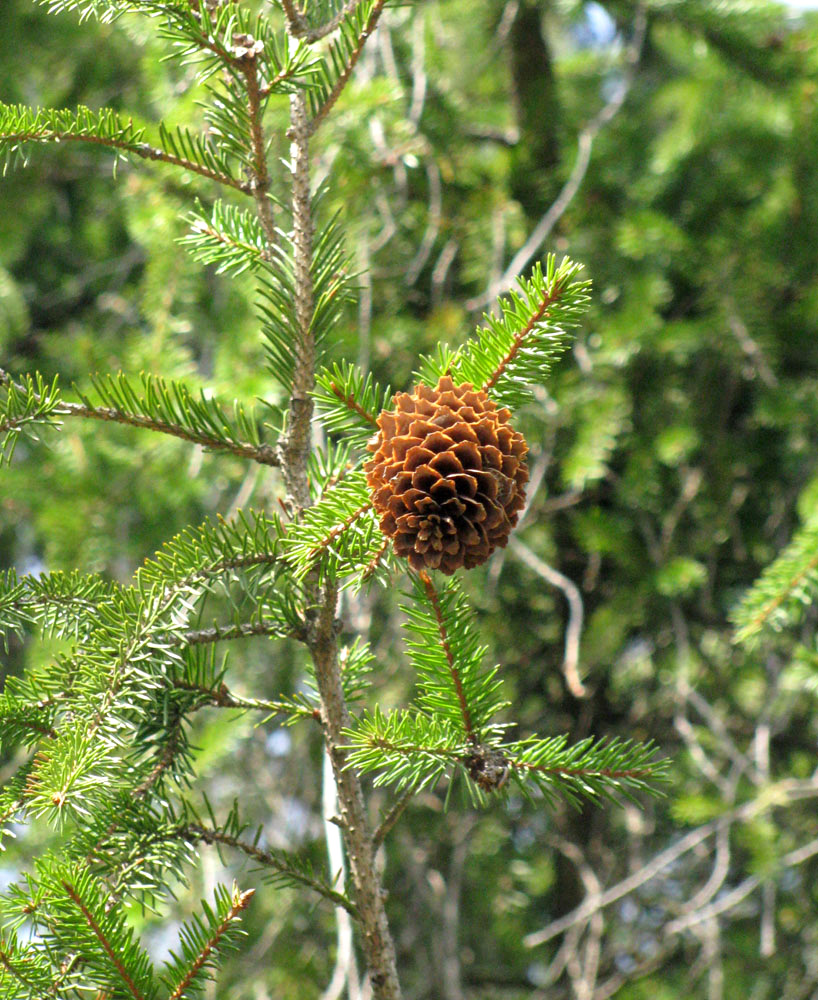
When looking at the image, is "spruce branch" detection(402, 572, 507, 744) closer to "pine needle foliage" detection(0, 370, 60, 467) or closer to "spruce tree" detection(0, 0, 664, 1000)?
"spruce tree" detection(0, 0, 664, 1000)

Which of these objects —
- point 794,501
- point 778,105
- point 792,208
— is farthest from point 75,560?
point 778,105

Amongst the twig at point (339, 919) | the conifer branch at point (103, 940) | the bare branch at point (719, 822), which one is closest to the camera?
the conifer branch at point (103, 940)

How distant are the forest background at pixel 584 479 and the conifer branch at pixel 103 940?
0.77 meters

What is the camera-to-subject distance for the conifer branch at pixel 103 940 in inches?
17.4

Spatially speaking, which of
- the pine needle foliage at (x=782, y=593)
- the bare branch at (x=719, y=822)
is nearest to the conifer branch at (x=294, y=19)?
the pine needle foliage at (x=782, y=593)

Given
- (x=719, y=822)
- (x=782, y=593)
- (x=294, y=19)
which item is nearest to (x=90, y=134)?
(x=294, y=19)

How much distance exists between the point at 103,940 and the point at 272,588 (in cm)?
20

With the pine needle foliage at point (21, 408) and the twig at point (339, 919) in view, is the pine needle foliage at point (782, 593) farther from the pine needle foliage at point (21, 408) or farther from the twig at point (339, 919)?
the pine needle foliage at point (21, 408)

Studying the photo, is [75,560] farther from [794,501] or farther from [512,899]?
[794,501]

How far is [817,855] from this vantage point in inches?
58.3

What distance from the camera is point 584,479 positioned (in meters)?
1.26

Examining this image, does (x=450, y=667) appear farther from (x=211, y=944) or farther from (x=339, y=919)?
(x=339, y=919)

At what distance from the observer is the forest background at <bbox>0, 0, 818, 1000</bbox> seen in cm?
134

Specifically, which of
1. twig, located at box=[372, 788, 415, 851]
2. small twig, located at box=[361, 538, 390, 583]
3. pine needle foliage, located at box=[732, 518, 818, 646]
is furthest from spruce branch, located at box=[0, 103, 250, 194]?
pine needle foliage, located at box=[732, 518, 818, 646]
